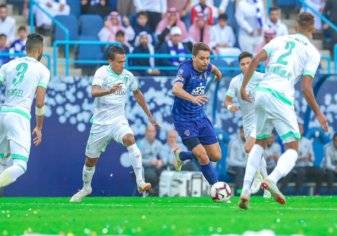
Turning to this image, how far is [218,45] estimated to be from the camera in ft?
101

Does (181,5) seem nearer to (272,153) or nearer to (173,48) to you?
(173,48)

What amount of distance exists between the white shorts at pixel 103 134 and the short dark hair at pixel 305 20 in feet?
17.1

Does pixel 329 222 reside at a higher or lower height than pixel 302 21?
lower

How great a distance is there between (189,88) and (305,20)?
14.1ft

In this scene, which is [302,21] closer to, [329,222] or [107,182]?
[329,222]

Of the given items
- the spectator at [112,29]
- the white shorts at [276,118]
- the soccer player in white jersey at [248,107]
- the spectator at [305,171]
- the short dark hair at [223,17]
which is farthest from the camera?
the short dark hair at [223,17]

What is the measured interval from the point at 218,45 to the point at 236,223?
1594 centimetres

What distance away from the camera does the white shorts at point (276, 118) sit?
700 inches

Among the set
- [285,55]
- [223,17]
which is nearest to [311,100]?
[285,55]

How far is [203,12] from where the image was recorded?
3072cm

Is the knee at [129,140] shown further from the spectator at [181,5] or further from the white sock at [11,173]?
the spectator at [181,5]

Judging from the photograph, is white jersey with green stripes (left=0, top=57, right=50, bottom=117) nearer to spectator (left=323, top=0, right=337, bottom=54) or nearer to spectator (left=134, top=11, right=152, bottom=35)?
spectator (left=134, top=11, right=152, bottom=35)

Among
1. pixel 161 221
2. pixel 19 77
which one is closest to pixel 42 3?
pixel 19 77

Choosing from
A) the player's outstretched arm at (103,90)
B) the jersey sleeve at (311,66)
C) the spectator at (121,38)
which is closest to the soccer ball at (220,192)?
the player's outstretched arm at (103,90)
